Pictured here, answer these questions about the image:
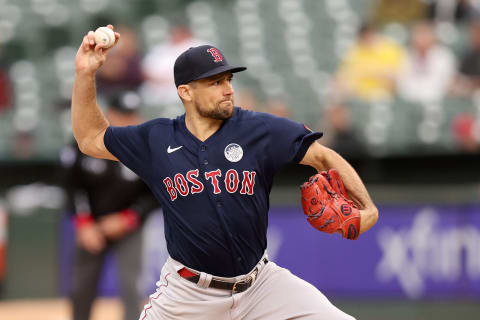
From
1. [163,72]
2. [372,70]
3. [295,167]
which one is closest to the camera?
[295,167]

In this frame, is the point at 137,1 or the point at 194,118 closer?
the point at 194,118

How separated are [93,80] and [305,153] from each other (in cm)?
120

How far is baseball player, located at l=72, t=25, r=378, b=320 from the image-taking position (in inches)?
170

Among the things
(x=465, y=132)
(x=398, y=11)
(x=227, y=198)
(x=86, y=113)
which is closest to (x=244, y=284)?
(x=227, y=198)

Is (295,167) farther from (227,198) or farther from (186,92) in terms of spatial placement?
(227,198)

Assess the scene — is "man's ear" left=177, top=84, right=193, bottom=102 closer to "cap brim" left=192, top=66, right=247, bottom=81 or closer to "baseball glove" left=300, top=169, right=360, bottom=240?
"cap brim" left=192, top=66, right=247, bottom=81

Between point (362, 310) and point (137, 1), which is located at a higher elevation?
point (137, 1)

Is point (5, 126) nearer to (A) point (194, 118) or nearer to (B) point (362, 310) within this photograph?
(B) point (362, 310)

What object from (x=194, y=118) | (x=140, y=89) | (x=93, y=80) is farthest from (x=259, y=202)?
(x=140, y=89)

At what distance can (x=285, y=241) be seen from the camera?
8.80 meters

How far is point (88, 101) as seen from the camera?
4.53 meters

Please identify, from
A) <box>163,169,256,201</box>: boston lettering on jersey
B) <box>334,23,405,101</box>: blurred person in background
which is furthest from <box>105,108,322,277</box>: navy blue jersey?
<box>334,23,405,101</box>: blurred person in background

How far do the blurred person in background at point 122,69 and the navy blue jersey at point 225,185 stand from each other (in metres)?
5.56

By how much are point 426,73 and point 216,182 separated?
272 inches
